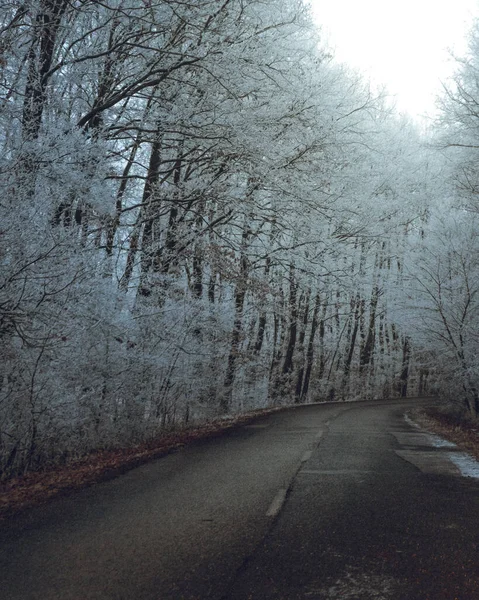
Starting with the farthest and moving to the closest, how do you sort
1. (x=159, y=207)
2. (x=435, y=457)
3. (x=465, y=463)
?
(x=159, y=207)
(x=435, y=457)
(x=465, y=463)

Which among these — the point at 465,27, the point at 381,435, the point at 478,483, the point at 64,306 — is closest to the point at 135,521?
the point at 64,306

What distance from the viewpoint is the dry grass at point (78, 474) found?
6.85m

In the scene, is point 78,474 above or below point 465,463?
below

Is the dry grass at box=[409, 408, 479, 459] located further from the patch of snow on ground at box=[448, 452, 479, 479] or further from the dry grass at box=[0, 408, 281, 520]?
the dry grass at box=[0, 408, 281, 520]

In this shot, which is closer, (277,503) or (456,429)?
(277,503)

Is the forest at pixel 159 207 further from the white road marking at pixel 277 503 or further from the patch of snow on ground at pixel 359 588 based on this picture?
the patch of snow on ground at pixel 359 588

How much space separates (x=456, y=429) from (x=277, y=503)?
10881 mm

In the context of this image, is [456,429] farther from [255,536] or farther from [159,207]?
[255,536]

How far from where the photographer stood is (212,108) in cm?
1161

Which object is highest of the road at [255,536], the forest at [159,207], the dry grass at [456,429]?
the forest at [159,207]

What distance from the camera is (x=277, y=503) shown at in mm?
6414

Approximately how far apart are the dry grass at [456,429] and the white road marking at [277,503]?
5055mm

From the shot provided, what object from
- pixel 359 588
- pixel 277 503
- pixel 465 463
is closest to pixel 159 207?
pixel 465 463

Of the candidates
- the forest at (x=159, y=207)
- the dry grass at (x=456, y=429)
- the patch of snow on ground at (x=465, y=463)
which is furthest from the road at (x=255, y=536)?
the dry grass at (x=456, y=429)
